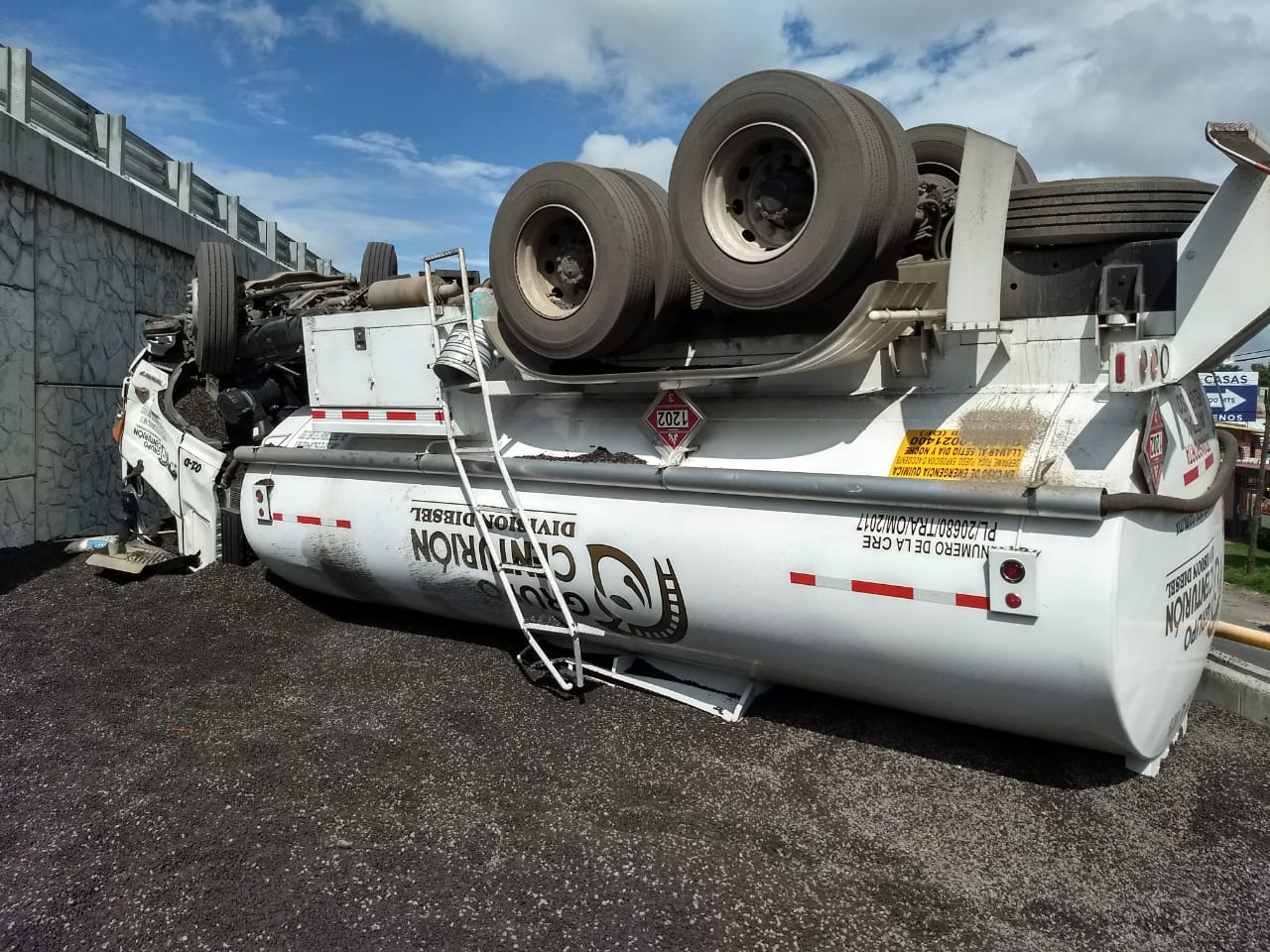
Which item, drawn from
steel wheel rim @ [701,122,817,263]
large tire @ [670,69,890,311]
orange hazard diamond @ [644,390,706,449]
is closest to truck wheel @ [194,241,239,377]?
orange hazard diamond @ [644,390,706,449]

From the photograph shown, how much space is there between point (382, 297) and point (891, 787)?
3706mm

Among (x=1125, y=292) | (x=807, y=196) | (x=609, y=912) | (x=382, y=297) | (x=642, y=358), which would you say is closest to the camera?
(x=609, y=912)

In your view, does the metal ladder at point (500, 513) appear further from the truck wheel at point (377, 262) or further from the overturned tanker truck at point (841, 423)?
the truck wheel at point (377, 262)

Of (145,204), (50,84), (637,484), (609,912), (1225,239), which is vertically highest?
(50,84)

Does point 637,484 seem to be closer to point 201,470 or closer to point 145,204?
point 201,470

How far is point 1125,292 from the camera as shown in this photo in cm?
314

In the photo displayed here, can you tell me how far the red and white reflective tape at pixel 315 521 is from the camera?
4.94 metres

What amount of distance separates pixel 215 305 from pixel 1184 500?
5.73m

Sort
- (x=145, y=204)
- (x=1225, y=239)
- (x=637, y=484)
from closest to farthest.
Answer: (x=1225, y=239) < (x=637, y=484) < (x=145, y=204)

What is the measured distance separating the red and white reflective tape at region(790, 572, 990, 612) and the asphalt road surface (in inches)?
28.8

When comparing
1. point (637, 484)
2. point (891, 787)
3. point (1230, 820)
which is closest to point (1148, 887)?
point (1230, 820)

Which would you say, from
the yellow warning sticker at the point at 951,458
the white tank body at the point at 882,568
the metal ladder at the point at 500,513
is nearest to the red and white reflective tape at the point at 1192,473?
the white tank body at the point at 882,568

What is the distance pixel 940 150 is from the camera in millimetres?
3961

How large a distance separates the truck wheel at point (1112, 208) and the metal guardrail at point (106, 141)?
8171 mm
